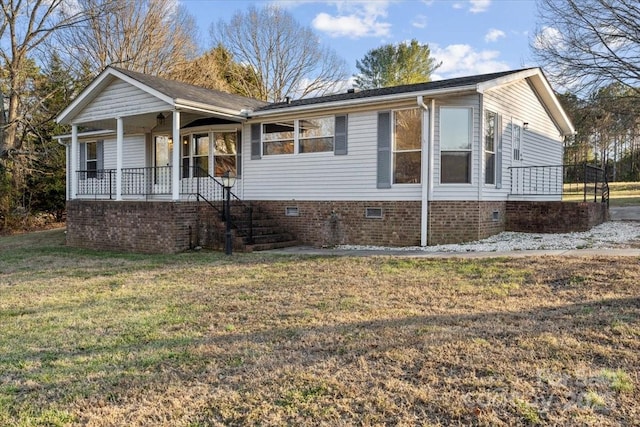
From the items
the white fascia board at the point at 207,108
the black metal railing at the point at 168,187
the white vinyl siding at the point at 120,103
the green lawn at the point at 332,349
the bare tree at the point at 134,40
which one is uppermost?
the bare tree at the point at 134,40

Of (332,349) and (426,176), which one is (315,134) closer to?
(426,176)

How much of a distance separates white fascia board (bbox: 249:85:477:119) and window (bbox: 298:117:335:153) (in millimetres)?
441

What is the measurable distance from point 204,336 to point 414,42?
3684 cm

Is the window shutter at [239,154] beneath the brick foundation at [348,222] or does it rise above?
above

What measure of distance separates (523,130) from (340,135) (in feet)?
18.0

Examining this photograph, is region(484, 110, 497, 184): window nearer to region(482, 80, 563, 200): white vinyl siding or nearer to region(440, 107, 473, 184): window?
region(482, 80, 563, 200): white vinyl siding

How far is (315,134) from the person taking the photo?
12.8 m

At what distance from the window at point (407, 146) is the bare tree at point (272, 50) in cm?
2257

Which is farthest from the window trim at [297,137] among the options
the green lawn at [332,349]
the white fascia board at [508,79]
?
the green lawn at [332,349]

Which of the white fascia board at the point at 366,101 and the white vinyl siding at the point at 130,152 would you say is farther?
the white vinyl siding at the point at 130,152

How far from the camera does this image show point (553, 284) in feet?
21.8

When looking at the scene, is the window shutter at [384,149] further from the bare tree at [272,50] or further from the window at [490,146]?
the bare tree at [272,50]

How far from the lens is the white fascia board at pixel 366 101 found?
10.5m

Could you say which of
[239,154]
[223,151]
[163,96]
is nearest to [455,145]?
[239,154]
